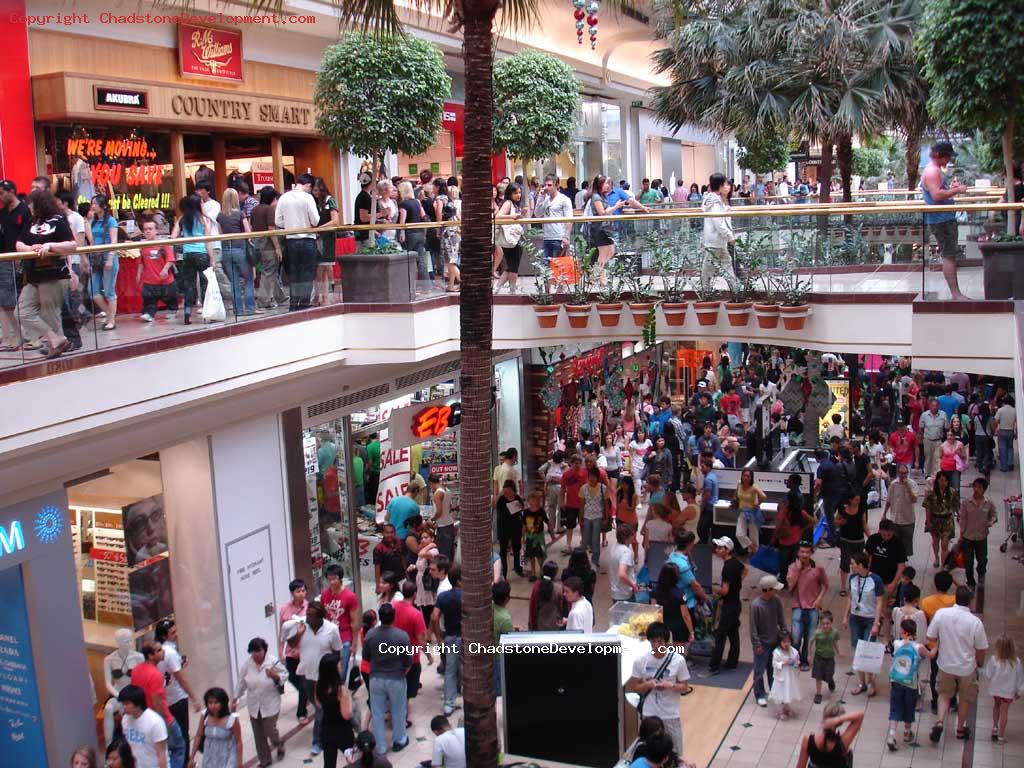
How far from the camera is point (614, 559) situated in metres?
12.5

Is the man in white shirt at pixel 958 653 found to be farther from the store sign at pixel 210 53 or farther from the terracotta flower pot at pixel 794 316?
the store sign at pixel 210 53

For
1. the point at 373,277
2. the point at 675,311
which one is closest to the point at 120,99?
the point at 373,277

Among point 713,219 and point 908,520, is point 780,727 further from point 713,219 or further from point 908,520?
point 713,219

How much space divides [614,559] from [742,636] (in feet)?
6.04

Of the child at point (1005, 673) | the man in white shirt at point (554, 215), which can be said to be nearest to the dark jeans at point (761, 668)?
the child at point (1005, 673)

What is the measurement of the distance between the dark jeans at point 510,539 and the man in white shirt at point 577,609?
14.7 ft

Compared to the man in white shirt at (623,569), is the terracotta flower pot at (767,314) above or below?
above

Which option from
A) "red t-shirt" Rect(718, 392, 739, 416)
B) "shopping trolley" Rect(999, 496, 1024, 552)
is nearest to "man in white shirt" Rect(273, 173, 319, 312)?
"shopping trolley" Rect(999, 496, 1024, 552)

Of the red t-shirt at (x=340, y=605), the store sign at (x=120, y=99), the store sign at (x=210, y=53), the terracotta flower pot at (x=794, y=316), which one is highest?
the store sign at (x=210, y=53)

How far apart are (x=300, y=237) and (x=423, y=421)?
172 inches

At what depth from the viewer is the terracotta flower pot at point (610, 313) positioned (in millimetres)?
13875

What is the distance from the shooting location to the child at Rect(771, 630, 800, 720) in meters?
10.4

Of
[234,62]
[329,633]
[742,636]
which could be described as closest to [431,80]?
[234,62]

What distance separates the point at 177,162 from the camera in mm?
15562
